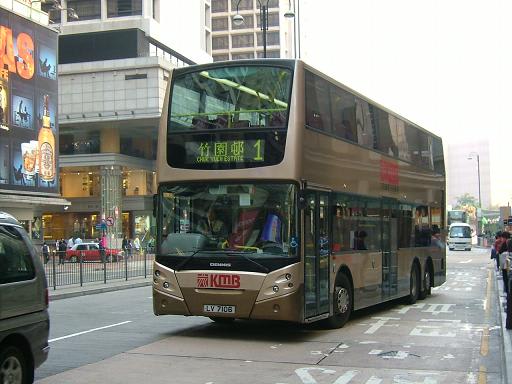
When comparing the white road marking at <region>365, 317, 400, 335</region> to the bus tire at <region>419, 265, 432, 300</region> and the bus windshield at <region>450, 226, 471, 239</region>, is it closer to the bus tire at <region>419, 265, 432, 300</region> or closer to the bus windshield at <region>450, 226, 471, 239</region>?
the bus tire at <region>419, 265, 432, 300</region>

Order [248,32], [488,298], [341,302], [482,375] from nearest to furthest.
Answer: [482,375] < [341,302] < [488,298] < [248,32]

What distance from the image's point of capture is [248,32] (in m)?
114

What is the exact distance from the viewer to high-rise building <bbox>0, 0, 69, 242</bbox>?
40.1 meters

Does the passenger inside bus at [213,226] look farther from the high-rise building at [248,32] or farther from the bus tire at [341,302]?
the high-rise building at [248,32]

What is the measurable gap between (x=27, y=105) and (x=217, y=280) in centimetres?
3599

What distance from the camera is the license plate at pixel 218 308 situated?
10.1 meters

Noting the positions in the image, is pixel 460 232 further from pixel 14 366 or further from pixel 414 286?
pixel 14 366

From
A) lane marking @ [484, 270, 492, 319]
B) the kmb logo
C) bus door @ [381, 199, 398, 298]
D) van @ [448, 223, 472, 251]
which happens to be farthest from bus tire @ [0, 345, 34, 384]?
van @ [448, 223, 472, 251]

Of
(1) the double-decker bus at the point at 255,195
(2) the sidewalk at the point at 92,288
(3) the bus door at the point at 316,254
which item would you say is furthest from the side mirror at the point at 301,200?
(2) the sidewalk at the point at 92,288

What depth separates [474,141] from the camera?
384 ft

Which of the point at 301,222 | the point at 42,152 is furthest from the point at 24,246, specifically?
Result: the point at 42,152

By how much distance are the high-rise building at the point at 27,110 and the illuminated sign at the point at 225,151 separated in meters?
32.4

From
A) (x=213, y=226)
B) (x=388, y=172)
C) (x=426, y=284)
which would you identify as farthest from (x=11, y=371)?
(x=426, y=284)

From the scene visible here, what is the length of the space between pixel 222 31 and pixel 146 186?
57.6 metres
